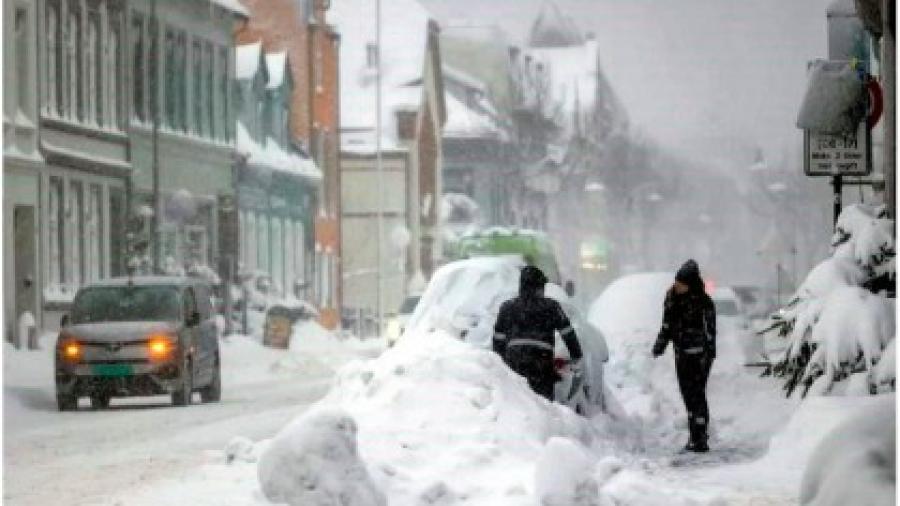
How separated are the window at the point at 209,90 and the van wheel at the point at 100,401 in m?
20.2

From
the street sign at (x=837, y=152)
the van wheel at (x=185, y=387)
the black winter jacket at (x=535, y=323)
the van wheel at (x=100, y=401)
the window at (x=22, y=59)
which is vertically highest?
the window at (x=22, y=59)

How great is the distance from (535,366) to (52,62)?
70.2ft

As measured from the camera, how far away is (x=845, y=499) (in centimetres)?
585

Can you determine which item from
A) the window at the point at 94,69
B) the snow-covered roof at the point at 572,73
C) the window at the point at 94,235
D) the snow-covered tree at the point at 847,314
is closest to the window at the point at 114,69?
the window at the point at 94,69

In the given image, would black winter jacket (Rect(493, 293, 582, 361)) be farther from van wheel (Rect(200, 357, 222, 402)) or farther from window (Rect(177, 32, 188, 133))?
window (Rect(177, 32, 188, 133))

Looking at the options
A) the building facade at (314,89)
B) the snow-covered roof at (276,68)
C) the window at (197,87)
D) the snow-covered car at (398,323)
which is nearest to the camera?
the snow-covered car at (398,323)

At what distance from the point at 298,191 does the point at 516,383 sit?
41.2 meters

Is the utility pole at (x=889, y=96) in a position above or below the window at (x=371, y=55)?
below

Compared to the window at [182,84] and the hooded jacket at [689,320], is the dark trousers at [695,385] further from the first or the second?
the window at [182,84]

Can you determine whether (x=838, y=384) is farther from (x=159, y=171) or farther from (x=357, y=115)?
(x=357, y=115)

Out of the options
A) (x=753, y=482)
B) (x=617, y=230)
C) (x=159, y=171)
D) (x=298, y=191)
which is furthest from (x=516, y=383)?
(x=617, y=230)

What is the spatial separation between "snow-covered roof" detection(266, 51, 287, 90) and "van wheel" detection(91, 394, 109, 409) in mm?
27678

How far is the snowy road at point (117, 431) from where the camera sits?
14805mm

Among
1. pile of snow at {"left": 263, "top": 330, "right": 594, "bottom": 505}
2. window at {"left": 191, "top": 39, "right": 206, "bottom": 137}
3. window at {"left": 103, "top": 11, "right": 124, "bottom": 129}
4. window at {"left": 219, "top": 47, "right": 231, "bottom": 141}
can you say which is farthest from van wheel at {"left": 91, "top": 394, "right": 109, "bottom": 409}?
window at {"left": 219, "top": 47, "right": 231, "bottom": 141}
